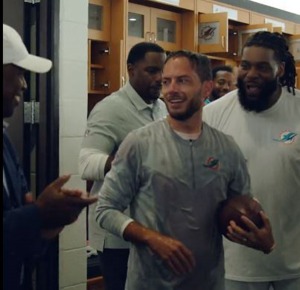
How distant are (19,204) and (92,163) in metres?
0.84

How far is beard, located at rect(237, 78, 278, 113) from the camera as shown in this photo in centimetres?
241

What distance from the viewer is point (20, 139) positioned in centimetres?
341

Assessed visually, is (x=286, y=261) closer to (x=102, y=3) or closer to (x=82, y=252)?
(x=82, y=252)

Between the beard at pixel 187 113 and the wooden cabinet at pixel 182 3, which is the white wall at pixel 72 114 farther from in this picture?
the wooden cabinet at pixel 182 3

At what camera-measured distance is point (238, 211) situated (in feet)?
6.61

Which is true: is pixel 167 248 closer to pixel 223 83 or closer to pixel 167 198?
pixel 167 198

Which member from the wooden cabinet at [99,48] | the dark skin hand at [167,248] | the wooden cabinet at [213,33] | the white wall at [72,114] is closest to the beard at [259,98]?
the dark skin hand at [167,248]

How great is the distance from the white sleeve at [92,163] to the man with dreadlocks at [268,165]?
0.48m

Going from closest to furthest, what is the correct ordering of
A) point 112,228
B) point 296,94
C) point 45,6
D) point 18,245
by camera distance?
1. point 18,245
2. point 112,228
3. point 296,94
4. point 45,6

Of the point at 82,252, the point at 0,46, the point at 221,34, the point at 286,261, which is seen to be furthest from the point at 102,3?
the point at 0,46

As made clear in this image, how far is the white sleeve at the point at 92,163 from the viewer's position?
241 centimetres

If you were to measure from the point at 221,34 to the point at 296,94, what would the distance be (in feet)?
9.99

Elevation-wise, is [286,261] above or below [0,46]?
below

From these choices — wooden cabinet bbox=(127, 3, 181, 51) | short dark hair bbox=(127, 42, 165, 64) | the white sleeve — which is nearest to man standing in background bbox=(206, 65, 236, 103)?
wooden cabinet bbox=(127, 3, 181, 51)
